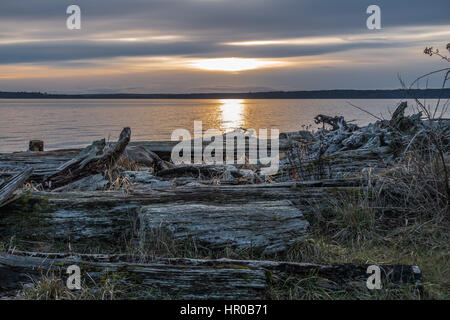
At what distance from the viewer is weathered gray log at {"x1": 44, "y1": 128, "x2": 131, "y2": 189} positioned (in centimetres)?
774

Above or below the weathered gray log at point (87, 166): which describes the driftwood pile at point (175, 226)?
below

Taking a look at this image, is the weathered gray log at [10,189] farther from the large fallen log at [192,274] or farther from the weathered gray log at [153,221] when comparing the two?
the large fallen log at [192,274]

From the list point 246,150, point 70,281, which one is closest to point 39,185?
point 70,281

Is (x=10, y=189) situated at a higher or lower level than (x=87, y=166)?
lower

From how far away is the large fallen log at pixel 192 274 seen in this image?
3.57m

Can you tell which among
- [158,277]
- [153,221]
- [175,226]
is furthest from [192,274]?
[153,221]

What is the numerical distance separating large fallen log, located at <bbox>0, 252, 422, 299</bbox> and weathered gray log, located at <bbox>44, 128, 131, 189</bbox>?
3.83 metres

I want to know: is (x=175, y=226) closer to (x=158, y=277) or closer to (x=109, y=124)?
(x=158, y=277)

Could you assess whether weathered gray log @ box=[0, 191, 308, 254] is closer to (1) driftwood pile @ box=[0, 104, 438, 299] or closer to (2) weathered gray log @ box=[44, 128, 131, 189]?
(1) driftwood pile @ box=[0, 104, 438, 299]

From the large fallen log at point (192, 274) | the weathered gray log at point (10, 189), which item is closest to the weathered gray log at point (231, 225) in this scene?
the large fallen log at point (192, 274)

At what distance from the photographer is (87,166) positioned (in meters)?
7.75

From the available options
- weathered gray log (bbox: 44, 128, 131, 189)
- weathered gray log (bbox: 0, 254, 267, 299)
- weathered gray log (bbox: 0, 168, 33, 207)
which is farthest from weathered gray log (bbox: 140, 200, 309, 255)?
weathered gray log (bbox: 44, 128, 131, 189)

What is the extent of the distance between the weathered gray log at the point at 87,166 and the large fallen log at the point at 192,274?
383cm

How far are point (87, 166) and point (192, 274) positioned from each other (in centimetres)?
479
